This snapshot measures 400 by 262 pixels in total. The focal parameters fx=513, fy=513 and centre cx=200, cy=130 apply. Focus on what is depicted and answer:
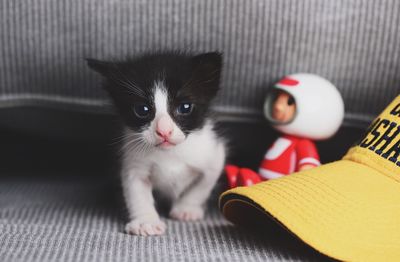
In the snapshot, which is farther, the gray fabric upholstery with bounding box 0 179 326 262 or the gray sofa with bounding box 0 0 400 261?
the gray sofa with bounding box 0 0 400 261

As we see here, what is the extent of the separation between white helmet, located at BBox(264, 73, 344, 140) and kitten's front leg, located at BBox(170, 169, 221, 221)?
0.19 meters

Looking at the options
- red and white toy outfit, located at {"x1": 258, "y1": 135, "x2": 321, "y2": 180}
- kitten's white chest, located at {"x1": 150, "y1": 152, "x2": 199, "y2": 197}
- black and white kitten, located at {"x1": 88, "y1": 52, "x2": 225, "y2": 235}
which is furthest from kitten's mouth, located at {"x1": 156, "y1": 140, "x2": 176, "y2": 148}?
red and white toy outfit, located at {"x1": 258, "y1": 135, "x2": 321, "y2": 180}

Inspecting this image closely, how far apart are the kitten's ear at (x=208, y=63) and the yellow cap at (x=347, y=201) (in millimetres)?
275

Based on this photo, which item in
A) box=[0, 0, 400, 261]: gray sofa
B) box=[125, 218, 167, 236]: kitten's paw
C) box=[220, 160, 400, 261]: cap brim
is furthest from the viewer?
box=[0, 0, 400, 261]: gray sofa

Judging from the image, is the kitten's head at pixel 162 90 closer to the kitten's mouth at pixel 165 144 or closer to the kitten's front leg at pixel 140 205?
the kitten's mouth at pixel 165 144

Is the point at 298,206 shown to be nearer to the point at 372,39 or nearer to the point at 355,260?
the point at 355,260

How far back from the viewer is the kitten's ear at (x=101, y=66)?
0.95 metres

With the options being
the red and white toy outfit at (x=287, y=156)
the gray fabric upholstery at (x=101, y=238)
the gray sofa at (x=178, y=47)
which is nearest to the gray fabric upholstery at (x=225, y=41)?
the gray sofa at (x=178, y=47)

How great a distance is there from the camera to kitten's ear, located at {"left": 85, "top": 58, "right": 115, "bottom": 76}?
95cm

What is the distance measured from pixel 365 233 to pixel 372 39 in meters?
0.46

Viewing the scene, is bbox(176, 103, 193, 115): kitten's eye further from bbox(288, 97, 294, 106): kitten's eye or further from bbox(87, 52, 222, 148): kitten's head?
bbox(288, 97, 294, 106): kitten's eye

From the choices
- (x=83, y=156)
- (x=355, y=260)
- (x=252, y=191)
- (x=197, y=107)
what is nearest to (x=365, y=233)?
(x=355, y=260)

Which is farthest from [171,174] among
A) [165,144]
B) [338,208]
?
[338,208]

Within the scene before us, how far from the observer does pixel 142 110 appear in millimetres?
958
